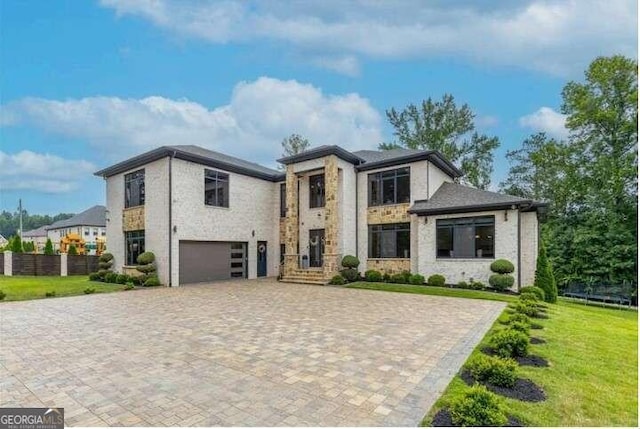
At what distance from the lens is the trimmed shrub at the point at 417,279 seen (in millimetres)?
16025

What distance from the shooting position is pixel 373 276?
17219 mm

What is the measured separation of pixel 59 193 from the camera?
2594cm

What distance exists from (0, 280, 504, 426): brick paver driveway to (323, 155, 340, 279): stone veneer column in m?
7.18

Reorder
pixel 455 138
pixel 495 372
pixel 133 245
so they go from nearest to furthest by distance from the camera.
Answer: pixel 495 372
pixel 133 245
pixel 455 138

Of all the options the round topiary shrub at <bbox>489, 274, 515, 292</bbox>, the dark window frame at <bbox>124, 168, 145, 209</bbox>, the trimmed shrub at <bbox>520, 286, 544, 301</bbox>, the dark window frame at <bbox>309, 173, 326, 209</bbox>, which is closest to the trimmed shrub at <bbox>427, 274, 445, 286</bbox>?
the round topiary shrub at <bbox>489, 274, 515, 292</bbox>

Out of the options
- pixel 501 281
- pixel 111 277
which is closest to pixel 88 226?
pixel 111 277

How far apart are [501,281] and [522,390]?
10.7m

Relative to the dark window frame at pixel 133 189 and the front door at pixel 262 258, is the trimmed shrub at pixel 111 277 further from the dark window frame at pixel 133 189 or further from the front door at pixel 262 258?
Result: the front door at pixel 262 258

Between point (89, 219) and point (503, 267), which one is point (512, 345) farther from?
point (89, 219)

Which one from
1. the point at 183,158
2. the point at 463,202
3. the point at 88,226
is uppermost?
the point at 183,158

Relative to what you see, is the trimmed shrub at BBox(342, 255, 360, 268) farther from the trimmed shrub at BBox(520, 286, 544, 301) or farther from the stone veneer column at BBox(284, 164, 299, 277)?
the trimmed shrub at BBox(520, 286, 544, 301)

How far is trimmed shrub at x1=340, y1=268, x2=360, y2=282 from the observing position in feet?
56.5

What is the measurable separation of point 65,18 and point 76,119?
45.6 feet

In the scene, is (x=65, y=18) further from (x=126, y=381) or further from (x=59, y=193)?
(x=59, y=193)
